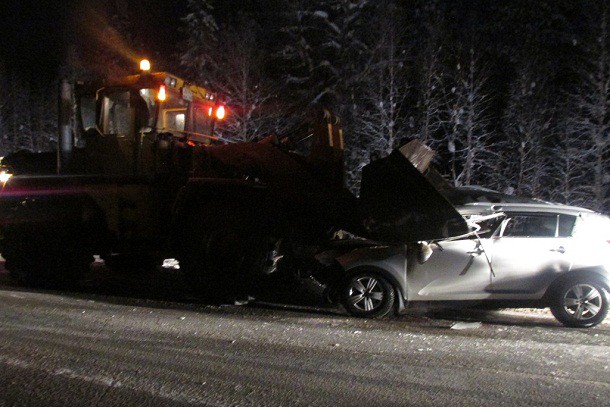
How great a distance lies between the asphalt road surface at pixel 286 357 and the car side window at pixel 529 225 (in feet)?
3.91

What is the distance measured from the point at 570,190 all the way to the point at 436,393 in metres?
16.8

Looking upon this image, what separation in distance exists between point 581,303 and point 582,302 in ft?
0.06

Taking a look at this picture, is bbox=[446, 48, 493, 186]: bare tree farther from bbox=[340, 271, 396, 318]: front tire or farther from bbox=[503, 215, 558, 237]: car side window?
bbox=[340, 271, 396, 318]: front tire

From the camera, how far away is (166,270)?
12195 millimetres

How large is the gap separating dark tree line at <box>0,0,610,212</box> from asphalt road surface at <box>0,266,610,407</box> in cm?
1369

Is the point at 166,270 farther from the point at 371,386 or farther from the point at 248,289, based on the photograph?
the point at 371,386

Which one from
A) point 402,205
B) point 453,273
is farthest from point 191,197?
point 453,273

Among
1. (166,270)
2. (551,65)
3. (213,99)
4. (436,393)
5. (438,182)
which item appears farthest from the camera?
(551,65)

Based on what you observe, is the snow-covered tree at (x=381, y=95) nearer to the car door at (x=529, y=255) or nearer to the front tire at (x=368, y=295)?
the front tire at (x=368, y=295)

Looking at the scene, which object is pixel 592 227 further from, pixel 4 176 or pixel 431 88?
pixel 431 88

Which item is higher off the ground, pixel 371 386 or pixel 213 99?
pixel 213 99

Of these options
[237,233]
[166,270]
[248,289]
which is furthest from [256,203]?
[166,270]

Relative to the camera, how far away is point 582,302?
7109 mm

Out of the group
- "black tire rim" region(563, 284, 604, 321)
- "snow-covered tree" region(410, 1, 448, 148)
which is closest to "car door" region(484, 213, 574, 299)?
"black tire rim" region(563, 284, 604, 321)
